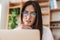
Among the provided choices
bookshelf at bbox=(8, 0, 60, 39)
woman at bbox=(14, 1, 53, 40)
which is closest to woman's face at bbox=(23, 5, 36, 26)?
woman at bbox=(14, 1, 53, 40)

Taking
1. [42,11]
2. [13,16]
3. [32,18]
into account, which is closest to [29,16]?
[32,18]

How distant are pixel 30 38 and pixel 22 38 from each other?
33mm

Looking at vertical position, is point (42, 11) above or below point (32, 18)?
above

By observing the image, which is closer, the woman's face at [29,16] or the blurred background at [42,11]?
the woman's face at [29,16]

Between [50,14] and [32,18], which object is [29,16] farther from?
[50,14]

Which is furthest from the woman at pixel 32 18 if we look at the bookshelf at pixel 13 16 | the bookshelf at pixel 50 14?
the bookshelf at pixel 13 16

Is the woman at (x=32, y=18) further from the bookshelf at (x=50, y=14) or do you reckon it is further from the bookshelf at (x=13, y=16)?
the bookshelf at (x=13, y=16)

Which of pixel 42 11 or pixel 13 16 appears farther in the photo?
pixel 13 16

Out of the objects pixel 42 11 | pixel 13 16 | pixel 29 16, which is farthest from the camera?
pixel 13 16

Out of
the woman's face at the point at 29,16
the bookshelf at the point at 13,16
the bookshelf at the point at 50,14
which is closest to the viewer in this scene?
the woman's face at the point at 29,16

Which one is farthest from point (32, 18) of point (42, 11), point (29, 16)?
point (42, 11)

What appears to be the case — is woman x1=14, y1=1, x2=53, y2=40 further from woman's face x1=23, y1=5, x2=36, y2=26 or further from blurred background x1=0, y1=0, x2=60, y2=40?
blurred background x1=0, y1=0, x2=60, y2=40

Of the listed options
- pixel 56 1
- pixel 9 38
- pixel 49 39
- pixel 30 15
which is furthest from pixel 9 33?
pixel 56 1

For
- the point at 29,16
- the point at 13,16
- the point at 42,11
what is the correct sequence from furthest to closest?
the point at 13,16
the point at 42,11
the point at 29,16
